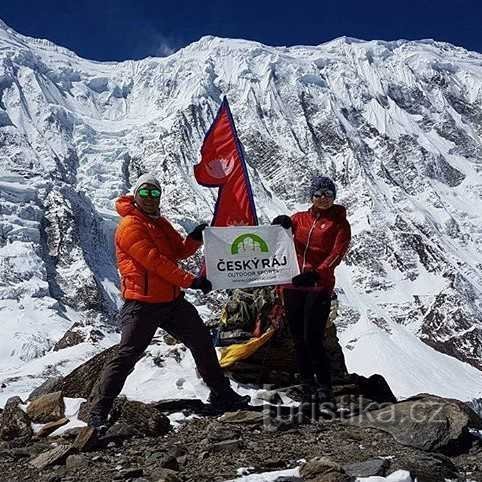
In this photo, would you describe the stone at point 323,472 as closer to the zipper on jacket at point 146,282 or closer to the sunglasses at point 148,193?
the zipper on jacket at point 146,282

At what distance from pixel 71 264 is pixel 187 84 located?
67382 mm

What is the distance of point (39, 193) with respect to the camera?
136 m

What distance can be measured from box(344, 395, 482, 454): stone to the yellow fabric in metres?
1.80

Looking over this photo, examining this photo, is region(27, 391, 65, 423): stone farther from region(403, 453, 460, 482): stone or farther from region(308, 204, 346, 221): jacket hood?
region(403, 453, 460, 482): stone

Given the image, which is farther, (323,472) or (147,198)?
(147,198)

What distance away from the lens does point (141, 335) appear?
645cm

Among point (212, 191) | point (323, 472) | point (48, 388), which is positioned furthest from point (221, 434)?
point (212, 191)

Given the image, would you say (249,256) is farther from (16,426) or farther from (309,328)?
(16,426)

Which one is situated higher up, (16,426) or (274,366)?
(274,366)

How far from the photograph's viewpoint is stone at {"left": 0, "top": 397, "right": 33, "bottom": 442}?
6.89m

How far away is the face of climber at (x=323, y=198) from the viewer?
23.1 feet

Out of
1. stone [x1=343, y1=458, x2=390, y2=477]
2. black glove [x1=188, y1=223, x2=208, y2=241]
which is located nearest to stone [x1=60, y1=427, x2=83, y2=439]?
black glove [x1=188, y1=223, x2=208, y2=241]

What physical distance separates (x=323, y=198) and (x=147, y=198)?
1.81m

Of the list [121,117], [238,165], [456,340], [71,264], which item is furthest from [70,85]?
[238,165]
